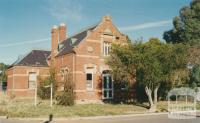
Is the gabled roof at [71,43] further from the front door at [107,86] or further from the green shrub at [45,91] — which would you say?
the front door at [107,86]

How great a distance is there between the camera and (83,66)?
3312 cm

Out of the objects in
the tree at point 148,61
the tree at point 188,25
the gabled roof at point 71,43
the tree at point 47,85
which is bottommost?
the tree at point 47,85

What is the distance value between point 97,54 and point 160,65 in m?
9.85

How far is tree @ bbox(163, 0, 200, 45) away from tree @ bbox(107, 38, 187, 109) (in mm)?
Result: 27532

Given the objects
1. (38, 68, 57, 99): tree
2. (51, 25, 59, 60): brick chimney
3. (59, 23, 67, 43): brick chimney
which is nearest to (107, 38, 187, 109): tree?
(38, 68, 57, 99): tree

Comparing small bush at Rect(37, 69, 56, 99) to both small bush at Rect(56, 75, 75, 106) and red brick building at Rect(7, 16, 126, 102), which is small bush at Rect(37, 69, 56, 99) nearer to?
red brick building at Rect(7, 16, 126, 102)

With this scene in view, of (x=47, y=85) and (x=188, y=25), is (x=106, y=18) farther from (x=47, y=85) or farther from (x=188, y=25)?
(x=188, y=25)

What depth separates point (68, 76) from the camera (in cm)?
3334

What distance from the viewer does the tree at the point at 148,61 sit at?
25562mm

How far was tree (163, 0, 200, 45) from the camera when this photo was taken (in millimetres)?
54656

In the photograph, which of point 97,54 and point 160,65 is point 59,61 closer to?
point 97,54

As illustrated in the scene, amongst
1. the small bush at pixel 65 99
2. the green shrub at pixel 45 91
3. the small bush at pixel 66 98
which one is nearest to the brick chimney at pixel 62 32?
the green shrub at pixel 45 91

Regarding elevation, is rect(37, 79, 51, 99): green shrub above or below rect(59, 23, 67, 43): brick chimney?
below

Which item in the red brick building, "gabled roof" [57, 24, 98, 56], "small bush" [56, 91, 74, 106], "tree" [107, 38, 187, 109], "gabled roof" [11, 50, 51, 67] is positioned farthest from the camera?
"gabled roof" [11, 50, 51, 67]
